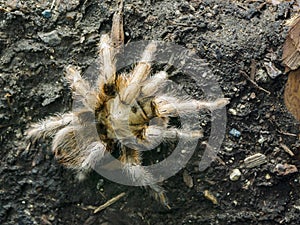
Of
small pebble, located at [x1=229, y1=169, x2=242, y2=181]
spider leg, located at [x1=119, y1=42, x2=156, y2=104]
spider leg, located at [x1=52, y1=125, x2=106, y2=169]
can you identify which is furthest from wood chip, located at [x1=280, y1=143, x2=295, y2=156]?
spider leg, located at [x1=52, y1=125, x2=106, y2=169]

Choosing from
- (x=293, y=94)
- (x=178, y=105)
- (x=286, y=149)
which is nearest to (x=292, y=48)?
(x=293, y=94)

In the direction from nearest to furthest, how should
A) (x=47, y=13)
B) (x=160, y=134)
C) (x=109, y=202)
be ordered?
(x=160, y=134) < (x=109, y=202) < (x=47, y=13)

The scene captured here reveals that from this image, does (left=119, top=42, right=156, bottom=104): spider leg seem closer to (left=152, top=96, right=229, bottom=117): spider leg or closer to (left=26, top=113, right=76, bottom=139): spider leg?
(left=152, top=96, right=229, bottom=117): spider leg

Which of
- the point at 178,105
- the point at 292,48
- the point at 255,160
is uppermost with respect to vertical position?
the point at 292,48

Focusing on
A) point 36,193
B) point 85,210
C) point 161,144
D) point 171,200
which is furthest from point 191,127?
point 36,193

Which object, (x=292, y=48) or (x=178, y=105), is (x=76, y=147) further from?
(x=292, y=48)

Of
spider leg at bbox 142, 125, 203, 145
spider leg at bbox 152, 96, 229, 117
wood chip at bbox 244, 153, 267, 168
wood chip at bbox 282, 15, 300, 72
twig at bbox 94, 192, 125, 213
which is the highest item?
wood chip at bbox 282, 15, 300, 72

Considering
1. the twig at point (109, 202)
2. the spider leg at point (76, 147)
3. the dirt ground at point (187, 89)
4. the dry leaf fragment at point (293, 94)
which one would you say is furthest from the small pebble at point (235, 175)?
the spider leg at point (76, 147)
